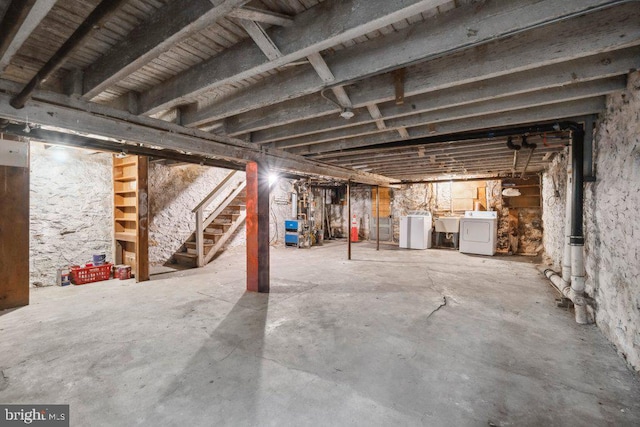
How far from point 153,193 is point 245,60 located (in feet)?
16.0

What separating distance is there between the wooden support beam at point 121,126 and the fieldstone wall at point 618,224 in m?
3.72

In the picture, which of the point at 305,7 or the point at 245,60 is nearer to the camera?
the point at 305,7

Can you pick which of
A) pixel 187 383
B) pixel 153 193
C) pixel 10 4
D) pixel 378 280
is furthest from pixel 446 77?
pixel 153 193

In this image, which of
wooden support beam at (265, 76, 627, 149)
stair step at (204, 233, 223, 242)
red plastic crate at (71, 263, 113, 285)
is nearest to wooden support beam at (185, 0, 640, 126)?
wooden support beam at (265, 76, 627, 149)

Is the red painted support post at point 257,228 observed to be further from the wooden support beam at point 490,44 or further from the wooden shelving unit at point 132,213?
the wooden support beam at point 490,44

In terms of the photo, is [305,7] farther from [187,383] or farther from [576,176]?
[576,176]

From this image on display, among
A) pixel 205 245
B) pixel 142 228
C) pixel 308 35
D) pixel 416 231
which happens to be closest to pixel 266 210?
pixel 142 228

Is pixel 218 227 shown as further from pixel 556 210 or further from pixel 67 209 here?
pixel 556 210

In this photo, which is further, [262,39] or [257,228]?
[257,228]

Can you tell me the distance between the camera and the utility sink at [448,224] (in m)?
7.98

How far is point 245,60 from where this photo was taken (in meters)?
1.78

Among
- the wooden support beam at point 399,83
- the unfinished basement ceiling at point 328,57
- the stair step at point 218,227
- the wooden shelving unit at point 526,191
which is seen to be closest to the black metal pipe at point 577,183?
the unfinished basement ceiling at point 328,57

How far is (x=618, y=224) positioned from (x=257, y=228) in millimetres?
3837

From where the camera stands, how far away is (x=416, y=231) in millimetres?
8289
